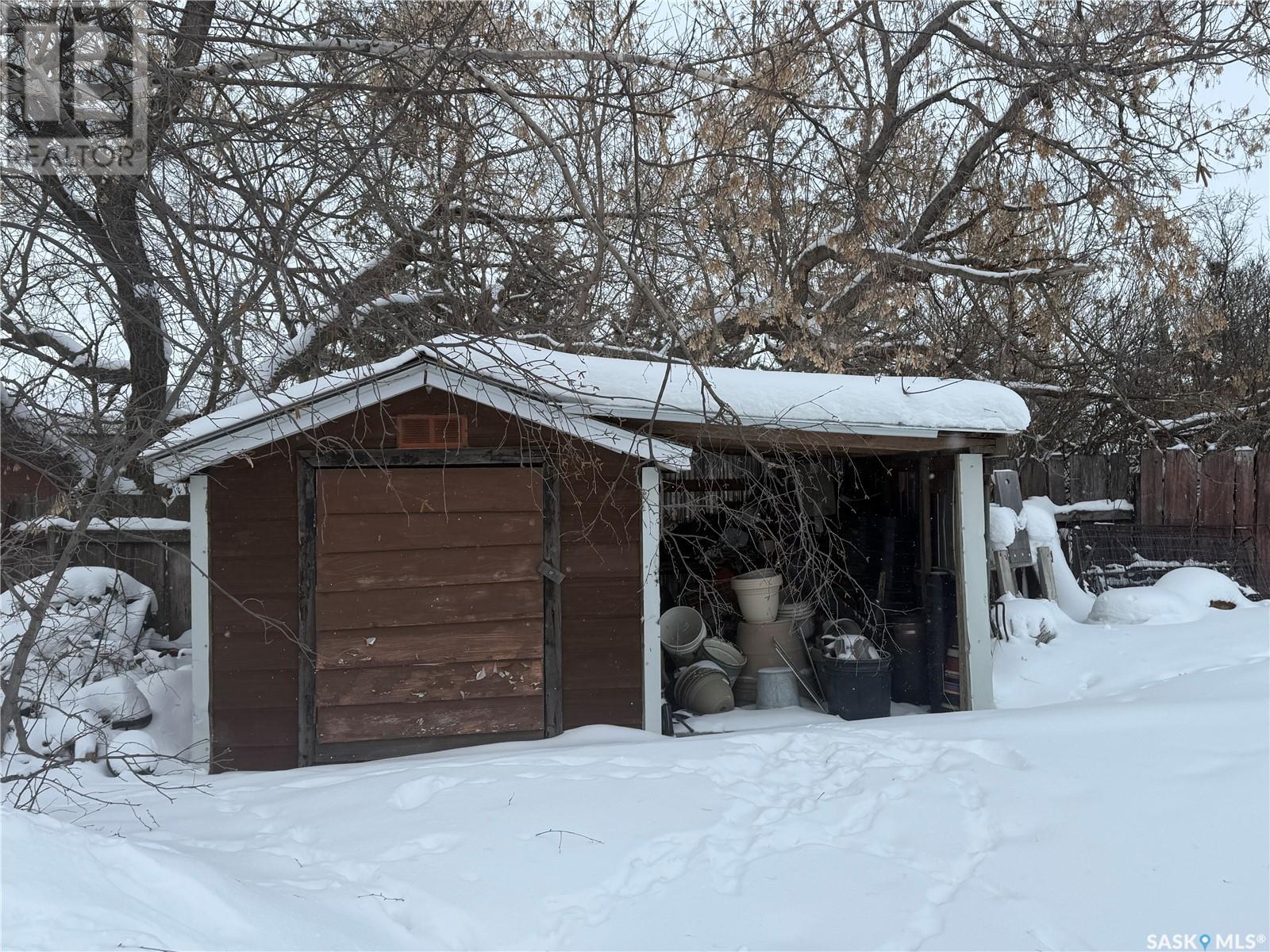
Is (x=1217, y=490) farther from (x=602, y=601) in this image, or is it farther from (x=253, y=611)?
(x=253, y=611)

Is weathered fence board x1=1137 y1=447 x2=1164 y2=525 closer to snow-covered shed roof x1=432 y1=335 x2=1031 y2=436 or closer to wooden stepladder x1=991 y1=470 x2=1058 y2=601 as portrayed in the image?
wooden stepladder x1=991 y1=470 x2=1058 y2=601

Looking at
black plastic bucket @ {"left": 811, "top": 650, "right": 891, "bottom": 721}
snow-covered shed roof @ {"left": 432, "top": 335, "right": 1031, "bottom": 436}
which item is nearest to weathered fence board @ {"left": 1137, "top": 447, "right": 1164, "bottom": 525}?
snow-covered shed roof @ {"left": 432, "top": 335, "right": 1031, "bottom": 436}

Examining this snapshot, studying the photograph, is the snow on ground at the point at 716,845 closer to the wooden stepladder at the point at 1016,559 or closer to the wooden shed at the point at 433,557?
the wooden shed at the point at 433,557

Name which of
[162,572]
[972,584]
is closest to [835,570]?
[972,584]

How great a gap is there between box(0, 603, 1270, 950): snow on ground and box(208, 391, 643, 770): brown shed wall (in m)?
0.71

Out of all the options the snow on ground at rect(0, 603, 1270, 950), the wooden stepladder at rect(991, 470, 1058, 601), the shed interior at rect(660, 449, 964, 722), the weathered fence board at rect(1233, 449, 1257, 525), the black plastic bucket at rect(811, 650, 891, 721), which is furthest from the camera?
the weathered fence board at rect(1233, 449, 1257, 525)

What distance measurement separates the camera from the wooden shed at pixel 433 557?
6.03 m

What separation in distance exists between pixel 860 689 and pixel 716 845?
3.46 m

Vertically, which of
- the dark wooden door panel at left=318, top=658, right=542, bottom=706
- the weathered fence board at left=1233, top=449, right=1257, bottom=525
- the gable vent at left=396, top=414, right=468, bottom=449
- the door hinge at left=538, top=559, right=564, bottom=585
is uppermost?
the gable vent at left=396, top=414, right=468, bottom=449

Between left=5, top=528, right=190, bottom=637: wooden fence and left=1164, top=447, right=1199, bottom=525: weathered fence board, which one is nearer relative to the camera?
left=5, top=528, right=190, bottom=637: wooden fence

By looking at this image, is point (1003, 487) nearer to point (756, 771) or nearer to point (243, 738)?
point (756, 771)

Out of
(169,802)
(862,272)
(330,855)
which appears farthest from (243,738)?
(862,272)

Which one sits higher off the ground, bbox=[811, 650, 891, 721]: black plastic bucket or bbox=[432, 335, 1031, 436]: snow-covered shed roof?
bbox=[432, 335, 1031, 436]: snow-covered shed roof

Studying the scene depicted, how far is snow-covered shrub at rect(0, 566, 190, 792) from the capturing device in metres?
6.01
